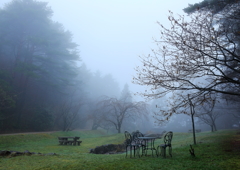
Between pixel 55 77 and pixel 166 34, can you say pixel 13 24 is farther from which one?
pixel 166 34

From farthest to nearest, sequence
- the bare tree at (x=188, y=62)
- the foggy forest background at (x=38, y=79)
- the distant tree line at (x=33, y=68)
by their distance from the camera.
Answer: the distant tree line at (x=33, y=68), the foggy forest background at (x=38, y=79), the bare tree at (x=188, y=62)

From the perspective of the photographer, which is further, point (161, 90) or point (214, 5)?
point (214, 5)

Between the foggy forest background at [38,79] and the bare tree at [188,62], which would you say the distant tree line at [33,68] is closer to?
the foggy forest background at [38,79]

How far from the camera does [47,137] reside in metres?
16.2

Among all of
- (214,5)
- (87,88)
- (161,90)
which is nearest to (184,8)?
(214,5)

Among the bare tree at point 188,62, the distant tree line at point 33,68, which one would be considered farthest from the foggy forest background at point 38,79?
the bare tree at point 188,62

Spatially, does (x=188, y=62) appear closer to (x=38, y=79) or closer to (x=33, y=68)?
(x=33, y=68)

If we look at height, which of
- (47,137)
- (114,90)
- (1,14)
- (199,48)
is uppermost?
(1,14)

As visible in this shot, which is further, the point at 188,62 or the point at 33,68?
the point at 33,68

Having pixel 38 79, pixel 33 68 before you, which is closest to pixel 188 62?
pixel 33 68

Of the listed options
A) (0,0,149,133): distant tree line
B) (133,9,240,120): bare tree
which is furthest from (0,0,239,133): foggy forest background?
(133,9,240,120): bare tree

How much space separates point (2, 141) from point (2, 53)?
16302 millimetres

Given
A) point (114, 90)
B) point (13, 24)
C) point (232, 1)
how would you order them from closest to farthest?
point (232, 1) → point (13, 24) → point (114, 90)

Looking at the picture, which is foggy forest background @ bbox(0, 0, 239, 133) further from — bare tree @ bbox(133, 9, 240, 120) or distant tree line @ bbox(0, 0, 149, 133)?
bare tree @ bbox(133, 9, 240, 120)
